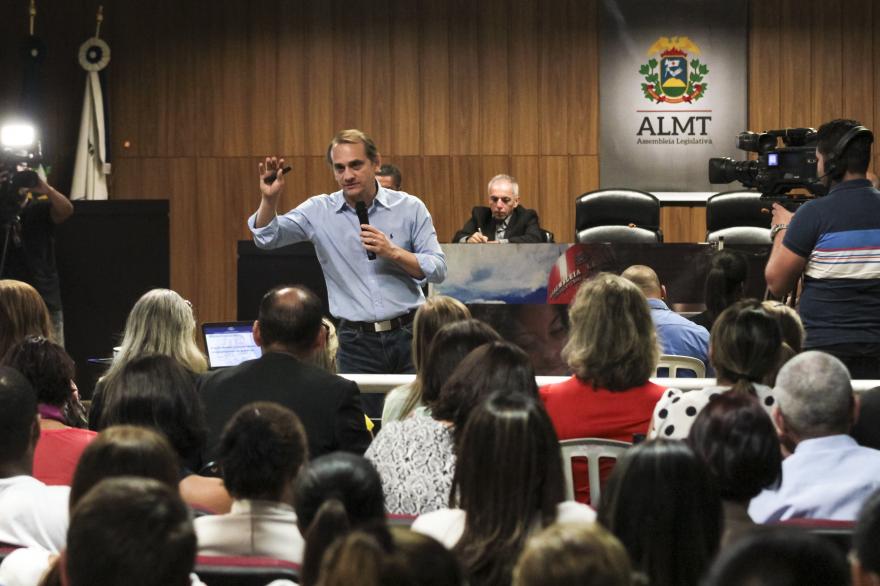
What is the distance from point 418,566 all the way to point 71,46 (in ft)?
29.0

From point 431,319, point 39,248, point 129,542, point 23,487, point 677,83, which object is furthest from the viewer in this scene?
point 677,83

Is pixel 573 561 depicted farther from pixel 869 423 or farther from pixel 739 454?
pixel 869 423

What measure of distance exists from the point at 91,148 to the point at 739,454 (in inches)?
303

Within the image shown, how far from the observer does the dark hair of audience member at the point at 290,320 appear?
3420mm

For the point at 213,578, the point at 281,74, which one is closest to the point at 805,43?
the point at 281,74

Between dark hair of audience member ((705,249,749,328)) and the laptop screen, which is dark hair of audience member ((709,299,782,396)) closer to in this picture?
dark hair of audience member ((705,249,749,328))

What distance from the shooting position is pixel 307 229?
5039 millimetres

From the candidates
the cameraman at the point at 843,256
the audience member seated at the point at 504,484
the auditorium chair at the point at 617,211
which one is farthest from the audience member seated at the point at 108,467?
the auditorium chair at the point at 617,211

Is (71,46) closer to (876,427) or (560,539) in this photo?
(876,427)

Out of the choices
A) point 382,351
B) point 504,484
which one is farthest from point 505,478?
point 382,351

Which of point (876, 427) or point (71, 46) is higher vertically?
point (71, 46)

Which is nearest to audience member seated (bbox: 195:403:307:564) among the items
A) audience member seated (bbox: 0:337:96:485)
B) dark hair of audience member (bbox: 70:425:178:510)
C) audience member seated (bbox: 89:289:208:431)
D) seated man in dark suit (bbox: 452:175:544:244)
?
dark hair of audience member (bbox: 70:425:178:510)

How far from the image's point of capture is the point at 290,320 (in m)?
3.42

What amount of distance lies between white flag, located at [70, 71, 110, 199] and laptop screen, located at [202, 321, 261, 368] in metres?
4.02
